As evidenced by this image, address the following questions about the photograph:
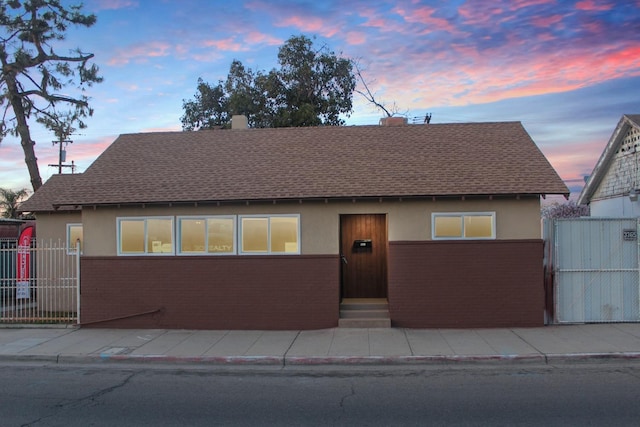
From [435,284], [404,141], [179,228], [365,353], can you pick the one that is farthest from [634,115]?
[179,228]

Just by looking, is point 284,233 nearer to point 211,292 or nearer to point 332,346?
point 211,292

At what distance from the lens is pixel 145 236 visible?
502 inches

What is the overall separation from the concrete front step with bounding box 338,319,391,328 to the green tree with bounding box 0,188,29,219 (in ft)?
110

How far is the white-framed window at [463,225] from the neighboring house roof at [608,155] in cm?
910

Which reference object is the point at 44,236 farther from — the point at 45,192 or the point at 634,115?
the point at 634,115

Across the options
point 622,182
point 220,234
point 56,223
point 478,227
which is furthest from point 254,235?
point 622,182

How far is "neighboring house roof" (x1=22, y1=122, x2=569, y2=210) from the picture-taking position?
1209 centimetres

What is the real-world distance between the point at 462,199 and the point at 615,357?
431cm

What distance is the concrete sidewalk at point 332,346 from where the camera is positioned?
30.7 feet

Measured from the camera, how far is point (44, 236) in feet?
53.2

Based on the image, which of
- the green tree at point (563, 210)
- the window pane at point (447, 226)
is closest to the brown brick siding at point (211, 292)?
the window pane at point (447, 226)

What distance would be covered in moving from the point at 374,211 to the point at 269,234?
248cm

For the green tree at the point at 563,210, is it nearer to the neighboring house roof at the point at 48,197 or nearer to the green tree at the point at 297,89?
the green tree at the point at 297,89

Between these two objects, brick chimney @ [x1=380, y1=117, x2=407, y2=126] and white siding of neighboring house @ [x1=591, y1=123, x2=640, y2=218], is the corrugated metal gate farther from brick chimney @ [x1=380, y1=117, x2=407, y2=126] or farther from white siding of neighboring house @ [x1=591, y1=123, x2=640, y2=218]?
white siding of neighboring house @ [x1=591, y1=123, x2=640, y2=218]
